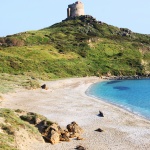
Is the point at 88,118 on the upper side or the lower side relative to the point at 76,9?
lower

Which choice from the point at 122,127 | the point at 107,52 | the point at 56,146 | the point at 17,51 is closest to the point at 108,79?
the point at 107,52

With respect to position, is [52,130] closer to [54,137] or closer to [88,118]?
[54,137]

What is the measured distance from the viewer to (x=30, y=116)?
126ft

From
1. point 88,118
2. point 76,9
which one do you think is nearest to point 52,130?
point 88,118

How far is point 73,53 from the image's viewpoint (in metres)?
122

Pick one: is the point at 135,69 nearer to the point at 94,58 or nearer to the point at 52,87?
the point at 94,58

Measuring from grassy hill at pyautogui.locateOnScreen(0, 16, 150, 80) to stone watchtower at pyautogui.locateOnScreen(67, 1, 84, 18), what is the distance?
1015 inches

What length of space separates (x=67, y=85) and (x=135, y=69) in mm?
45678

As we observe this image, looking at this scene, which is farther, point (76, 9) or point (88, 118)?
point (76, 9)

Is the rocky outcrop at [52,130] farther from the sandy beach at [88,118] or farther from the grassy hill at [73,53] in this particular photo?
the grassy hill at [73,53]

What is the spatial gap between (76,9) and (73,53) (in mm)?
78168

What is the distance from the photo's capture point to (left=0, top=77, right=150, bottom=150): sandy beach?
3294 centimetres

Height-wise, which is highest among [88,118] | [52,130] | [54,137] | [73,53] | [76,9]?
[76,9]

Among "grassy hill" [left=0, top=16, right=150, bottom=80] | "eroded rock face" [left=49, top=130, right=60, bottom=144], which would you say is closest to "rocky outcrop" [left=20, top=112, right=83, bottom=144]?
"eroded rock face" [left=49, top=130, right=60, bottom=144]
